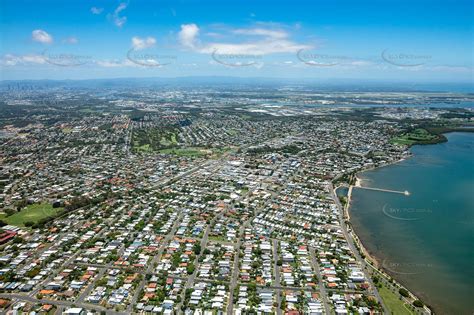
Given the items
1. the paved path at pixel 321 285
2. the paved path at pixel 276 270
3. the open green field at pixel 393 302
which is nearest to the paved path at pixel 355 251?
the open green field at pixel 393 302

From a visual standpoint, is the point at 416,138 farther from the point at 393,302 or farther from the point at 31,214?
the point at 31,214

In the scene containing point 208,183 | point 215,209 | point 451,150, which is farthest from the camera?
point 451,150

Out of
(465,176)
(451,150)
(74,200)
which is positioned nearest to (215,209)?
(74,200)

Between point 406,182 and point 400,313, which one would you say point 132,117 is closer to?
point 406,182

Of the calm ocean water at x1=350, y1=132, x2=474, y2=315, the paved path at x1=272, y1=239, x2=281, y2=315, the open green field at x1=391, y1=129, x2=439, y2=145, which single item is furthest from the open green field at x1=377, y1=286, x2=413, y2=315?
the open green field at x1=391, y1=129, x2=439, y2=145

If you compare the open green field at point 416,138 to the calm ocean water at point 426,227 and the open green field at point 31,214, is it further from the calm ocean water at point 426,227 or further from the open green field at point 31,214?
the open green field at point 31,214
